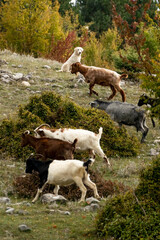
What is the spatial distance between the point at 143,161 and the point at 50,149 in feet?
9.87

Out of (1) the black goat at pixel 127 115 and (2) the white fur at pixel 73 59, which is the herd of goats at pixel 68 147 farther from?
(2) the white fur at pixel 73 59

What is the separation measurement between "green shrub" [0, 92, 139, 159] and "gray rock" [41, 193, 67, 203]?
148 inches

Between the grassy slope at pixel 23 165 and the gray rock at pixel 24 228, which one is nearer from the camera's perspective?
the gray rock at pixel 24 228

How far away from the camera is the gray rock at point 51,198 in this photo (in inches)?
313

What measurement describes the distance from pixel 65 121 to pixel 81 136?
81.5 inches

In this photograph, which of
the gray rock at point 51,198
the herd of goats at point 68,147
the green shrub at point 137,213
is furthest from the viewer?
the herd of goats at point 68,147

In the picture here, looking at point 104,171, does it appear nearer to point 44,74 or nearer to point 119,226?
point 119,226

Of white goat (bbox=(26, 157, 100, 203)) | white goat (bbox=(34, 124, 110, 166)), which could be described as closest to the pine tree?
white goat (bbox=(34, 124, 110, 166))

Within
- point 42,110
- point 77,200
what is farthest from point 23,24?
point 77,200

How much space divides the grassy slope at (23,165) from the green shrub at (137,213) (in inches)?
12.6

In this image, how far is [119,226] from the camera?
5.91m

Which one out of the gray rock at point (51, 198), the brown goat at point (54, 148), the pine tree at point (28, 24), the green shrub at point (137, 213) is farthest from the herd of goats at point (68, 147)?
the pine tree at point (28, 24)

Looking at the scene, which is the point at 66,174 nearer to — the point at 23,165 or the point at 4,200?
the point at 4,200

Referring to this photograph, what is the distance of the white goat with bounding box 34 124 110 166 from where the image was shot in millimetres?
10297
